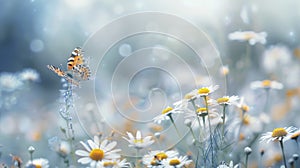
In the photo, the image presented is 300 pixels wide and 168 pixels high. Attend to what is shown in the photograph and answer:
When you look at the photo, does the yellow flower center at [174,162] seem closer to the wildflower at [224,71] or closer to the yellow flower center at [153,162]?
the yellow flower center at [153,162]

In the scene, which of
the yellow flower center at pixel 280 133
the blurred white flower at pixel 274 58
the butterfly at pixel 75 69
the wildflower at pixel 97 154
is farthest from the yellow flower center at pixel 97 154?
the blurred white flower at pixel 274 58

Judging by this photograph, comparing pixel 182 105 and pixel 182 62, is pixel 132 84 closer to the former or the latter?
pixel 182 62

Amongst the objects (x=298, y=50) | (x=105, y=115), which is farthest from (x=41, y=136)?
(x=298, y=50)

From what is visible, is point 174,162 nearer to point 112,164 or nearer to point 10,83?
point 112,164

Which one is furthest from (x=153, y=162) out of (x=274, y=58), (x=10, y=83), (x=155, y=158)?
(x=274, y=58)

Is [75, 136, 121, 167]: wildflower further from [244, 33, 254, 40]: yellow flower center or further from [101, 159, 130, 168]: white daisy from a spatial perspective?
[244, 33, 254, 40]: yellow flower center
